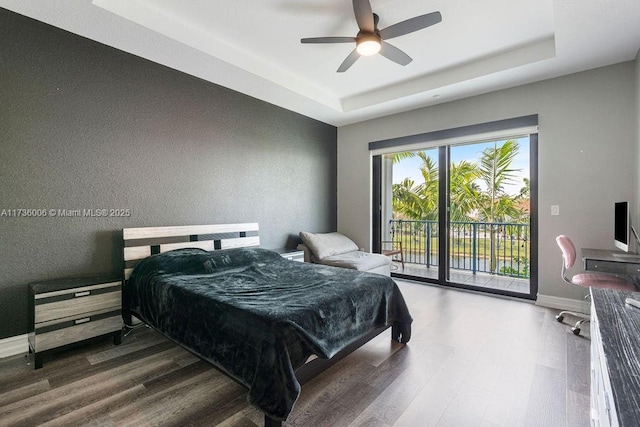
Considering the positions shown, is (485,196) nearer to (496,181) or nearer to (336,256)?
(496,181)

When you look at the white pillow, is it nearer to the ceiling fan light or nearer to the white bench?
the white bench

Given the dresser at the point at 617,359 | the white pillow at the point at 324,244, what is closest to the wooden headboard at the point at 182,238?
the white pillow at the point at 324,244

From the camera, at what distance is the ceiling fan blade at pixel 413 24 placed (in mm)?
2333

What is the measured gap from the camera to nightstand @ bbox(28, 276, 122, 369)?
2293 millimetres

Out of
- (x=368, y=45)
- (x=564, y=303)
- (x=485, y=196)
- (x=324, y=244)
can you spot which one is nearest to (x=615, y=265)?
(x=564, y=303)

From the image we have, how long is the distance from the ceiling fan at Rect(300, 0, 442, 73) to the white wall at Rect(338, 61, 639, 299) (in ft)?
6.57

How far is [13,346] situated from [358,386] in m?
2.80

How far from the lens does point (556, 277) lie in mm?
3656

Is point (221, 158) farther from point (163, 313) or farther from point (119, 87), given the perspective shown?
point (163, 313)

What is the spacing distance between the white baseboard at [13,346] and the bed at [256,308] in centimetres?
73

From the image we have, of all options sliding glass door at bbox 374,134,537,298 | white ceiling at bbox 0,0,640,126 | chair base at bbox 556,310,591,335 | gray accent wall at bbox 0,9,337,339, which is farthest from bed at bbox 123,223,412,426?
sliding glass door at bbox 374,134,537,298

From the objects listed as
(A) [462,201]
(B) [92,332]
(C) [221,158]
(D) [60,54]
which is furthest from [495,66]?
(B) [92,332]

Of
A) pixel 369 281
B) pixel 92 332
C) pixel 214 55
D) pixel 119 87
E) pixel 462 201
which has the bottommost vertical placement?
pixel 92 332

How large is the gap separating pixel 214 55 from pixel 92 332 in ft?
9.29
